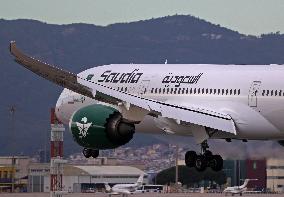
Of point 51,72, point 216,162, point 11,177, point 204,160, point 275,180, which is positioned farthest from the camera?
point 11,177

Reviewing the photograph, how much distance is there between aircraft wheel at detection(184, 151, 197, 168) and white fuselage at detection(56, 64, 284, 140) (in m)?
2.13

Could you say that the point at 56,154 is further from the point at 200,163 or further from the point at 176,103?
the point at 200,163

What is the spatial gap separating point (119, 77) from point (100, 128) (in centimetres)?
1268

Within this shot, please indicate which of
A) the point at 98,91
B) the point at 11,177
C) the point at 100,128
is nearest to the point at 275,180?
the point at 11,177

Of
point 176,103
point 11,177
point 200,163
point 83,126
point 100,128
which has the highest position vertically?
point 11,177

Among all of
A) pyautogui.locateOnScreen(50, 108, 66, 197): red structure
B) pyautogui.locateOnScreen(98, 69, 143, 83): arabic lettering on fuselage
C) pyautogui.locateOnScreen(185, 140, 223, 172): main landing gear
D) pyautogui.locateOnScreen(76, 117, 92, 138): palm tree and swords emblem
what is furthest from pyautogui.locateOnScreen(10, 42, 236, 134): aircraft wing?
pyautogui.locateOnScreen(50, 108, 66, 197): red structure

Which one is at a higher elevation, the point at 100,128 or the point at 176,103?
the point at 176,103

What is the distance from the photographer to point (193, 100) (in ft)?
221

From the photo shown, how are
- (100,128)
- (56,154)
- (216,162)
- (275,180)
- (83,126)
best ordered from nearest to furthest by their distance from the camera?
(100,128) < (83,126) < (216,162) < (56,154) < (275,180)

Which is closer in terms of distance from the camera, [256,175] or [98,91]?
[98,91]

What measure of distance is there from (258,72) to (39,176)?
13688 centimetres

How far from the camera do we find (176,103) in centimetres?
6775

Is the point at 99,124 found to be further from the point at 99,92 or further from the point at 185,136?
the point at 185,136

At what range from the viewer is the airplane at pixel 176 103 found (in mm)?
57344
